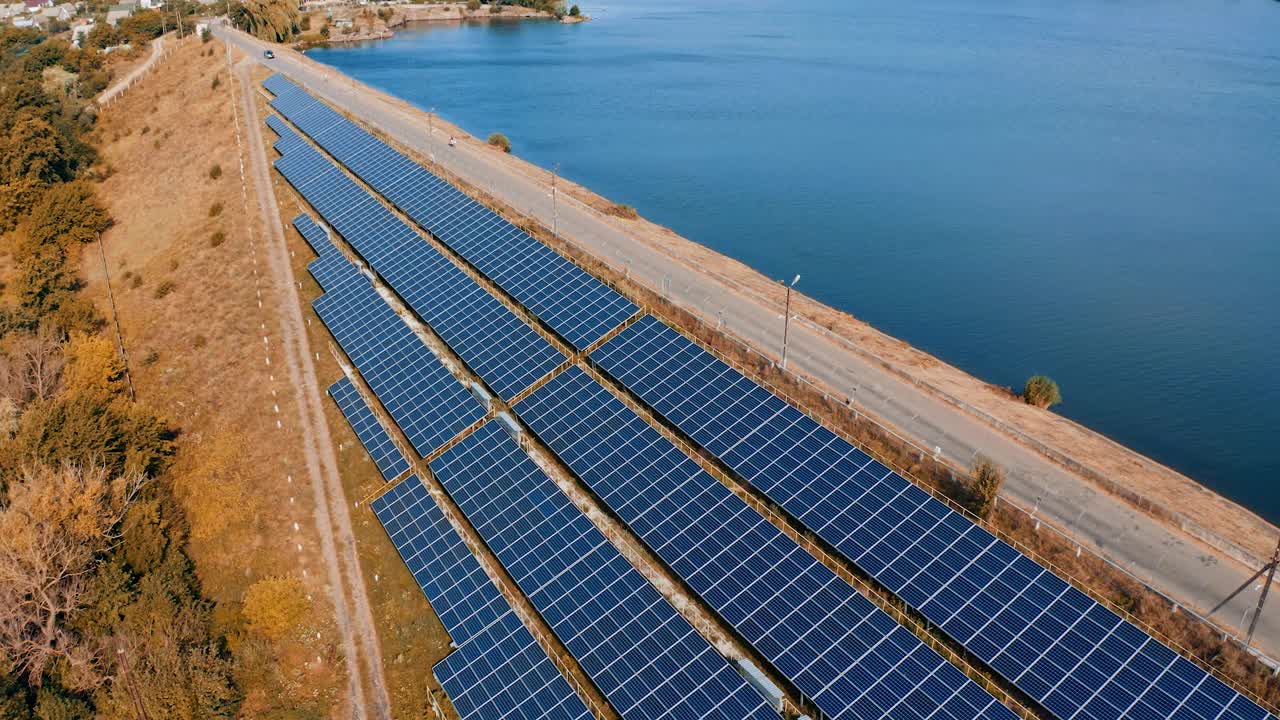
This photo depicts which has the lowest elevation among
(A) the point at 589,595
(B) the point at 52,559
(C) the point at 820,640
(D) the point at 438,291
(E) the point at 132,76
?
(A) the point at 589,595

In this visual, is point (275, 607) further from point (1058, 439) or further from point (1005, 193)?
point (1005, 193)

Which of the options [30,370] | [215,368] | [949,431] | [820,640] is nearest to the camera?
[820,640]

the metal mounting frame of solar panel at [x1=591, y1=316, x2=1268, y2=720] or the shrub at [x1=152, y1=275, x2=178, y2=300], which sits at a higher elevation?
the metal mounting frame of solar panel at [x1=591, y1=316, x2=1268, y2=720]

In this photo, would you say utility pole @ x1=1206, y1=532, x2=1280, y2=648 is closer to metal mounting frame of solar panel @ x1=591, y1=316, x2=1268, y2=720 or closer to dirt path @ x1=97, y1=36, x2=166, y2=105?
metal mounting frame of solar panel @ x1=591, y1=316, x2=1268, y2=720

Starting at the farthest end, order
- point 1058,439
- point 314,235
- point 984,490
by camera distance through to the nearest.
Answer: point 314,235 < point 1058,439 < point 984,490

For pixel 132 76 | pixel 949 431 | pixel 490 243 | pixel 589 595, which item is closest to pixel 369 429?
pixel 490 243

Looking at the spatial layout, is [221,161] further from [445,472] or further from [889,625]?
[889,625]

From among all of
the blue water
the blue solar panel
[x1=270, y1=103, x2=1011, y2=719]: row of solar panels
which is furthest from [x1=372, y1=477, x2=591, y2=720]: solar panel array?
the blue water
